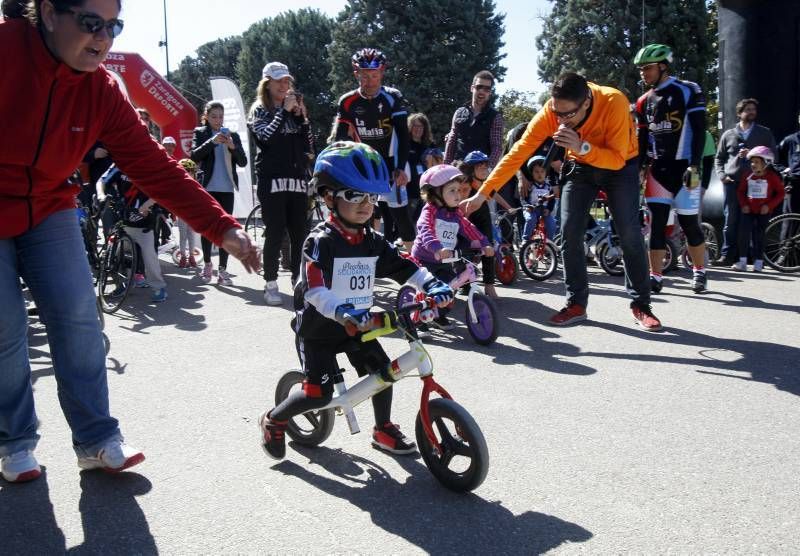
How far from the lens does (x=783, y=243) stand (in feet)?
30.6

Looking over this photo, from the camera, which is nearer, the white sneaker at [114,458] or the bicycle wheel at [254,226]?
the white sneaker at [114,458]

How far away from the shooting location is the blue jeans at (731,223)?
32.3ft

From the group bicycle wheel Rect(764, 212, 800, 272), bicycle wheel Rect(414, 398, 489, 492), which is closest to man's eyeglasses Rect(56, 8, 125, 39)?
bicycle wheel Rect(414, 398, 489, 492)

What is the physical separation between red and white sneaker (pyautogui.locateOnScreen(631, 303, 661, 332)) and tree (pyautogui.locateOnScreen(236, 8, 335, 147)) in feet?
141

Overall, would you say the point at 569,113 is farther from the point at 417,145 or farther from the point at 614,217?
the point at 417,145

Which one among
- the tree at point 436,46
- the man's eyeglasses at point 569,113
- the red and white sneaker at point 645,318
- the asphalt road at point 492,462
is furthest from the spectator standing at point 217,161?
the tree at point 436,46

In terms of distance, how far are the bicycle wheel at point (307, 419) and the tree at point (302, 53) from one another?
4503 centimetres

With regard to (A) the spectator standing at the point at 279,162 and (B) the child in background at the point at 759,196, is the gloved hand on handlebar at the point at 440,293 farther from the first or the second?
(B) the child in background at the point at 759,196

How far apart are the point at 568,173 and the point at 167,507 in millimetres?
4451

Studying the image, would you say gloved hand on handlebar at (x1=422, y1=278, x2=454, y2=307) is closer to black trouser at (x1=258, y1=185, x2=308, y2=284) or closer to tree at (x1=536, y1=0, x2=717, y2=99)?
black trouser at (x1=258, y1=185, x2=308, y2=284)

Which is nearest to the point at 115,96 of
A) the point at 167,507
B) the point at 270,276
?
the point at 167,507

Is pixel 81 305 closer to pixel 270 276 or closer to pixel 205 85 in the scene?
pixel 270 276

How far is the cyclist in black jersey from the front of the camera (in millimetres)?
7066

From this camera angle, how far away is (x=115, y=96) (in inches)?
128
